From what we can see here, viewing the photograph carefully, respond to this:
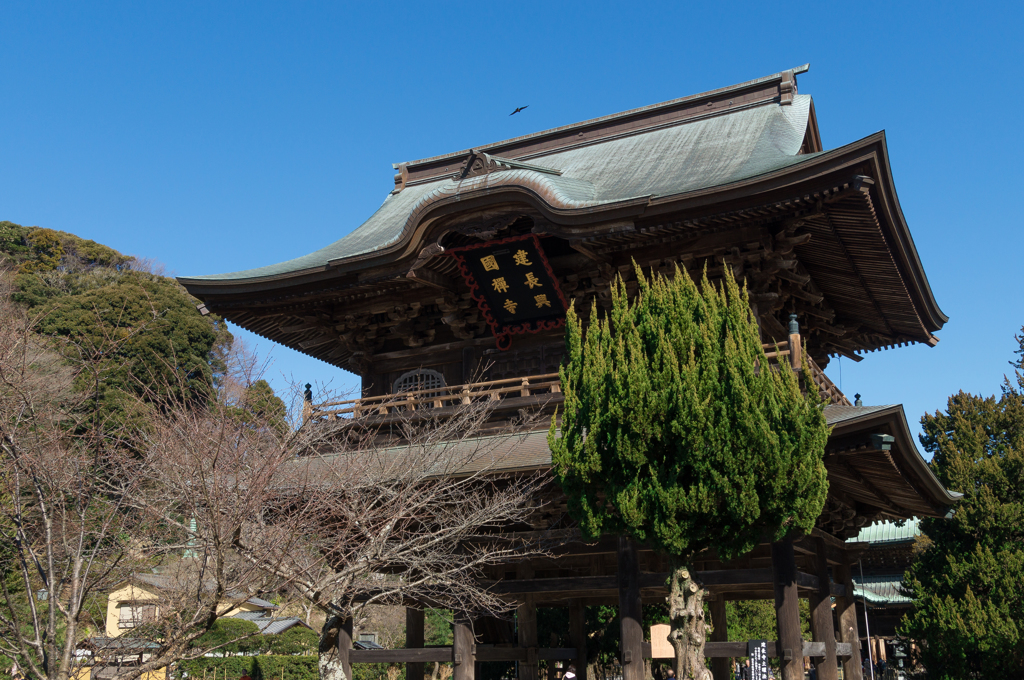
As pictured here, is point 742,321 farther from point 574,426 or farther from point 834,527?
point 834,527

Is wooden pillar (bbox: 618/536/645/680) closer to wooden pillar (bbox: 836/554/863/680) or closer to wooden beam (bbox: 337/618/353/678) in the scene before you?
wooden beam (bbox: 337/618/353/678)

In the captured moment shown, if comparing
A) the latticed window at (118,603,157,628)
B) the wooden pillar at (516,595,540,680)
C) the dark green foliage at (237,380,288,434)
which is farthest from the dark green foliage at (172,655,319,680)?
the dark green foliage at (237,380,288,434)

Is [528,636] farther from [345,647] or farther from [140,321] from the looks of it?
[140,321]

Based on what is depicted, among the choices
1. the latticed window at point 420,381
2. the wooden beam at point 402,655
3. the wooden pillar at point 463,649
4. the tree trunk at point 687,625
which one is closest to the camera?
the tree trunk at point 687,625

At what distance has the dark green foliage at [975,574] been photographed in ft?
52.1

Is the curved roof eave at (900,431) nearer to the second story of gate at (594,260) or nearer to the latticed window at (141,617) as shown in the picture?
the second story of gate at (594,260)

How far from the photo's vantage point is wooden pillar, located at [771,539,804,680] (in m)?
10.4

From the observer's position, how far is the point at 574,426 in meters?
9.53

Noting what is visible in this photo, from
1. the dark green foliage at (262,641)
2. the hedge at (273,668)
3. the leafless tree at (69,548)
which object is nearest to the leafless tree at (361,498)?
the leafless tree at (69,548)

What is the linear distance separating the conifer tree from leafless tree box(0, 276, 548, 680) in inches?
74.6

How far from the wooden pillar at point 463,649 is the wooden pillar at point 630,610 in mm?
2196

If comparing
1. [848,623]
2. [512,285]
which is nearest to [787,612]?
[848,623]

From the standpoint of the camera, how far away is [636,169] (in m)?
15.4

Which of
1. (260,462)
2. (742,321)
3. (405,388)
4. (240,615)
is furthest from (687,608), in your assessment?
(240,615)
